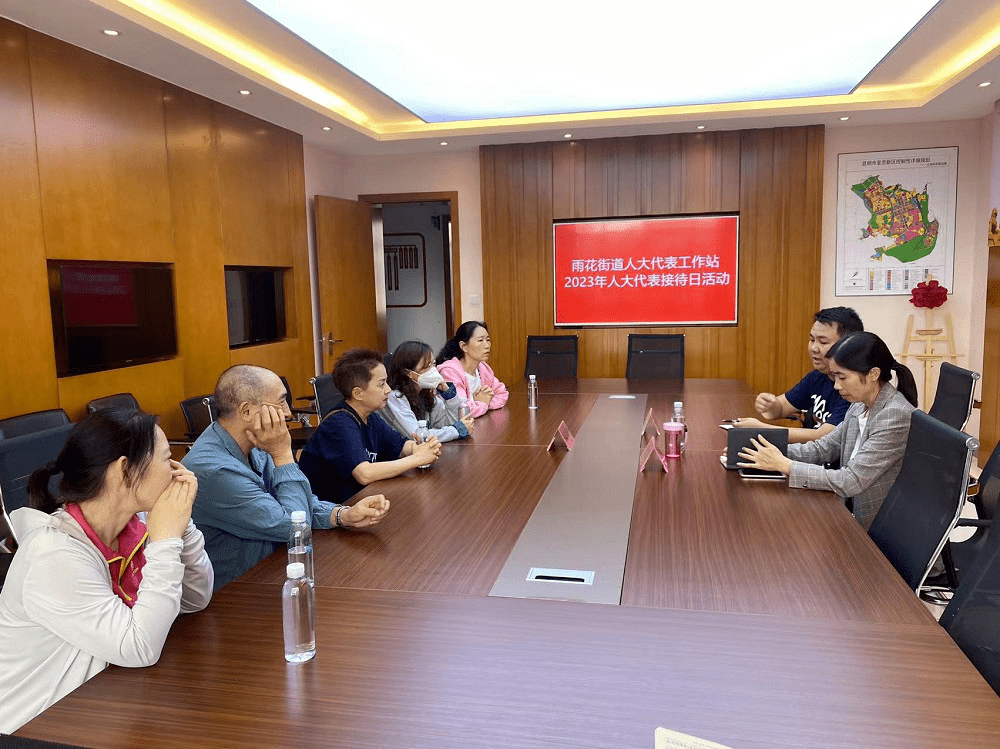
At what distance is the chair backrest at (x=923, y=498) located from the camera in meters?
1.89

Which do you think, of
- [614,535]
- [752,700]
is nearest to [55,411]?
[614,535]

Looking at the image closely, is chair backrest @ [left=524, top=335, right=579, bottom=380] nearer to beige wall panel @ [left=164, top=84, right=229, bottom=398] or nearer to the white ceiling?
the white ceiling

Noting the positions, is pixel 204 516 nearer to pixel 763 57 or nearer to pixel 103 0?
pixel 103 0

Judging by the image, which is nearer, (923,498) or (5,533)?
(923,498)

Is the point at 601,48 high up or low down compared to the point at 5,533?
up

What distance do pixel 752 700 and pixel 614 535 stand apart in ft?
2.74

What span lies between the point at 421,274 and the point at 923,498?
7.49 meters

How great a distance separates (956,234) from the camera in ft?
19.8

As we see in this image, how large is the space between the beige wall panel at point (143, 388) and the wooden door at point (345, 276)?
1898 millimetres

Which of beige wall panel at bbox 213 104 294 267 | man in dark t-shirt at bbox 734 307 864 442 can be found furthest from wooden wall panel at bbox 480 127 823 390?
man in dark t-shirt at bbox 734 307 864 442

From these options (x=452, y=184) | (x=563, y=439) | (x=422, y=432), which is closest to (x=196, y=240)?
(x=422, y=432)

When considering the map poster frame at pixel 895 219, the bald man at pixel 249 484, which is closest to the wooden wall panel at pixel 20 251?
the bald man at pixel 249 484

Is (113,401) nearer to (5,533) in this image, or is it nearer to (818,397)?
(5,533)

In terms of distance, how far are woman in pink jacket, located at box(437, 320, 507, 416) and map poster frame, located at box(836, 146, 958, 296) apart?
3521mm
